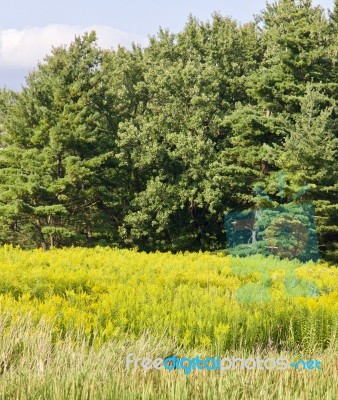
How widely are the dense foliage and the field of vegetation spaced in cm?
1694

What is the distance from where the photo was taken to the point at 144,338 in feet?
15.7

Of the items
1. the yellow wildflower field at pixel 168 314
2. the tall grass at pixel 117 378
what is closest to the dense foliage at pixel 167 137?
the yellow wildflower field at pixel 168 314

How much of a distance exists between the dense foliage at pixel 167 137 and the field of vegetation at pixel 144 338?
1694cm

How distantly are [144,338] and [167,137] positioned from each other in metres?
23.4

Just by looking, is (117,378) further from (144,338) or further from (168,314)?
(168,314)

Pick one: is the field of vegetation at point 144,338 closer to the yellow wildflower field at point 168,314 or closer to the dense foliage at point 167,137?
the yellow wildflower field at point 168,314

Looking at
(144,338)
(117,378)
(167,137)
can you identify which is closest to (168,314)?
(144,338)

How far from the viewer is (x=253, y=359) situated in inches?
179

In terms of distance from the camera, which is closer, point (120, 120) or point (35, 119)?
point (35, 119)

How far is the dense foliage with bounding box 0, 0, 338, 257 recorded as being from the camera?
24.9 m

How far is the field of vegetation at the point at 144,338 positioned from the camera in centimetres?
363

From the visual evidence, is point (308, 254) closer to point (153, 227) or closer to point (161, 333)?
point (153, 227)

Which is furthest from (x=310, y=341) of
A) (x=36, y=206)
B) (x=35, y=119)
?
(x=35, y=119)

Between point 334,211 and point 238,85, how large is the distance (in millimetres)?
11450
